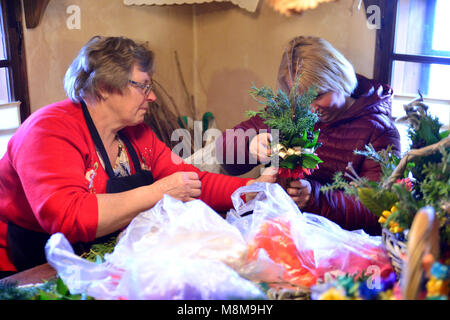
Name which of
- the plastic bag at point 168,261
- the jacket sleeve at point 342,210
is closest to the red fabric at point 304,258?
the plastic bag at point 168,261

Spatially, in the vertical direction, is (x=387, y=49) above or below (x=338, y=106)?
above

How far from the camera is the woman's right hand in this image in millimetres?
1779

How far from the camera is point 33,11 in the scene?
9.10ft

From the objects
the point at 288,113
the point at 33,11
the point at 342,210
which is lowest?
the point at 342,210

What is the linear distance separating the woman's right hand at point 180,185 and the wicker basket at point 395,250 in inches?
29.8

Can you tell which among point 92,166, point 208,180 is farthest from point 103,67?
point 208,180

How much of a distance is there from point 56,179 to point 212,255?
675 millimetres

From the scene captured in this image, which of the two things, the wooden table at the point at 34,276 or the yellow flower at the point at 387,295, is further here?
the wooden table at the point at 34,276

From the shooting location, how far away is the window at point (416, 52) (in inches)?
A: 107

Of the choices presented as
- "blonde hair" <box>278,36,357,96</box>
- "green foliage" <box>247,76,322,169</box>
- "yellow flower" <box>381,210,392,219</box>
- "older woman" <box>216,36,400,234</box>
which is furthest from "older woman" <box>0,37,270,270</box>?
"yellow flower" <box>381,210,392,219</box>

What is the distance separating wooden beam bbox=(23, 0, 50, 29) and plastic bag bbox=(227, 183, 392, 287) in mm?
1881

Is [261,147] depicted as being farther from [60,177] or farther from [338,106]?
[60,177]

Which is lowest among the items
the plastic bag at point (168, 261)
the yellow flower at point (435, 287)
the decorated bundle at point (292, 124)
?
the plastic bag at point (168, 261)

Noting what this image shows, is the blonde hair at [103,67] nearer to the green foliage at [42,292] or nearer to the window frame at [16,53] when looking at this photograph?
the green foliage at [42,292]
